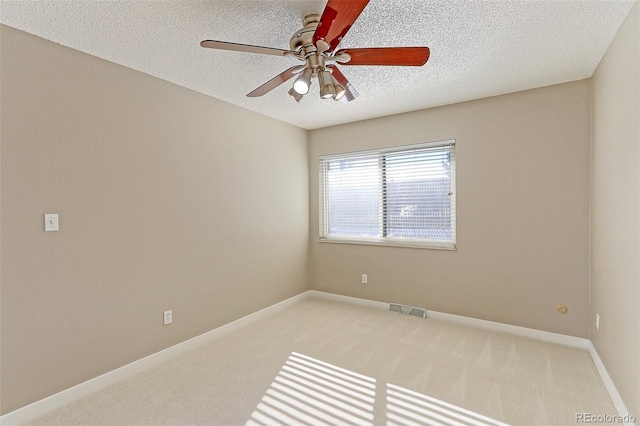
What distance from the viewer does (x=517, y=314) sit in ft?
9.93

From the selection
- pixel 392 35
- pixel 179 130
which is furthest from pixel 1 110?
pixel 392 35

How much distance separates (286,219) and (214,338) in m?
1.63

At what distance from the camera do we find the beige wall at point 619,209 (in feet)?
5.50

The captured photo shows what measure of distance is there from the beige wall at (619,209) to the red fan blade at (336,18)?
157cm

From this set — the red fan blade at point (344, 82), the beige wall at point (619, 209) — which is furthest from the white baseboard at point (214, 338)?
the red fan blade at point (344, 82)

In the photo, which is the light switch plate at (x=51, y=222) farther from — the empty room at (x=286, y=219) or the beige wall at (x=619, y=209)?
the beige wall at (x=619, y=209)

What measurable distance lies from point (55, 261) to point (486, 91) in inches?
149

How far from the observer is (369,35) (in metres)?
1.99

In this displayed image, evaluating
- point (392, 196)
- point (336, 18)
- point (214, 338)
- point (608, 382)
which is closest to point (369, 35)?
point (336, 18)

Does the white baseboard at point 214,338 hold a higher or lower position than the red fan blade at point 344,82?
lower

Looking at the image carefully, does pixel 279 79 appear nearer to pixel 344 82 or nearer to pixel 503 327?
pixel 344 82

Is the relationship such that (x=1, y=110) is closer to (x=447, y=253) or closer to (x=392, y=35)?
(x=392, y=35)

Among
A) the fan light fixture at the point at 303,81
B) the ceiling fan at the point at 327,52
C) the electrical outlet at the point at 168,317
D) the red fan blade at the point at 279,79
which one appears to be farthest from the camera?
the electrical outlet at the point at 168,317

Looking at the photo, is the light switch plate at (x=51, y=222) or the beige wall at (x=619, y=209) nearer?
the beige wall at (x=619, y=209)
